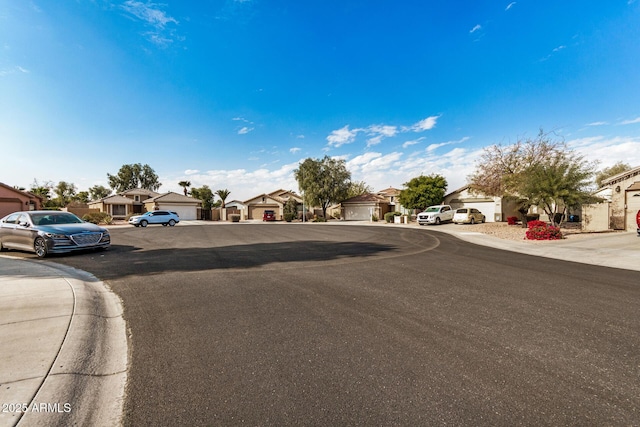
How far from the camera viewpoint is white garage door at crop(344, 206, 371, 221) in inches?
1839

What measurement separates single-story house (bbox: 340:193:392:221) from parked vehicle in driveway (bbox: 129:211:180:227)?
26926mm

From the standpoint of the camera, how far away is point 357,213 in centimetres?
4803

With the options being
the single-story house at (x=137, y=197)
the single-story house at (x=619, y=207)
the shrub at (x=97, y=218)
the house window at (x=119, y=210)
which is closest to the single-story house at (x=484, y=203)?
the single-story house at (x=619, y=207)

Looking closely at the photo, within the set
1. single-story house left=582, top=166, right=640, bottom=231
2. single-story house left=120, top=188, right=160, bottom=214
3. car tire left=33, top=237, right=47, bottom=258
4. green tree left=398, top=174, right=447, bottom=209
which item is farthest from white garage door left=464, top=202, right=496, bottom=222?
single-story house left=120, top=188, right=160, bottom=214

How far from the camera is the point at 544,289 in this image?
5812 mm

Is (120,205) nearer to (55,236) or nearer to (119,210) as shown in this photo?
(119,210)

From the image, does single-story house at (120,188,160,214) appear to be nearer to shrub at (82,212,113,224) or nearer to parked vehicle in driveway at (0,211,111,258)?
shrub at (82,212,113,224)

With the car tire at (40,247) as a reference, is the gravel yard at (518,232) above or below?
below

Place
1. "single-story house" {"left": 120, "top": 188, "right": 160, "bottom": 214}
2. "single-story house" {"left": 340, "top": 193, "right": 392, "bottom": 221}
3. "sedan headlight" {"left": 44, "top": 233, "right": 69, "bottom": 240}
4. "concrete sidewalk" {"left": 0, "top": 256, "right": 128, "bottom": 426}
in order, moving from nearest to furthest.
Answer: "concrete sidewalk" {"left": 0, "top": 256, "right": 128, "bottom": 426}, "sedan headlight" {"left": 44, "top": 233, "right": 69, "bottom": 240}, "single-story house" {"left": 340, "top": 193, "right": 392, "bottom": 221}, "single-story house" {"left": 120, "top": 188, "right": 160, "bottom": 214}

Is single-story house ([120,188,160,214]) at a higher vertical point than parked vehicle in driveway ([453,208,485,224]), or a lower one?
higher

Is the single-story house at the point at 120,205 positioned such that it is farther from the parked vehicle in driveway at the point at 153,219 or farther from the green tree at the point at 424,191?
the green tree at the point at 424,191

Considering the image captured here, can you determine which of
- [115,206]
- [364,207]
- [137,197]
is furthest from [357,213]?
[137,197]

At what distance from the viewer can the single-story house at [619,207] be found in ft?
61.7

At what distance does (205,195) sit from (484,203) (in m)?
47.8
